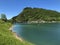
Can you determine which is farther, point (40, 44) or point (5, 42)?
point (40, 44)

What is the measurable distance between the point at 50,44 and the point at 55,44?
3.98 feet

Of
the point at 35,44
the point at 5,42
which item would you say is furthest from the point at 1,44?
the point at 35,44

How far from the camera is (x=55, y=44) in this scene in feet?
118

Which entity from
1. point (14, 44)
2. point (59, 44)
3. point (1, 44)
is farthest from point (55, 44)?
point (1, 44)

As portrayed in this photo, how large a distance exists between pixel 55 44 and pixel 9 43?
533 inches

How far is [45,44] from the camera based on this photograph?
3544 cm

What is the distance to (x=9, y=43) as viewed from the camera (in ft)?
86.6

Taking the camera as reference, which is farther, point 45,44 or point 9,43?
point 45,44

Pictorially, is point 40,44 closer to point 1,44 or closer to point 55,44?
point 55,44

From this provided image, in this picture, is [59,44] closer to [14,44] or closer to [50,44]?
[50,44]

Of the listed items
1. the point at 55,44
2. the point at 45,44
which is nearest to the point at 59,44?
the point at 55,44

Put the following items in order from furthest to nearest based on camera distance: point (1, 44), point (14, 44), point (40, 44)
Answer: point (40, 44) < point (14, 44) < point (1, 44)

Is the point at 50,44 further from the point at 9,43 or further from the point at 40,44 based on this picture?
the point at 9,43

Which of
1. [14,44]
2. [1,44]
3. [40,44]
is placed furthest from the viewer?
[40,44]
